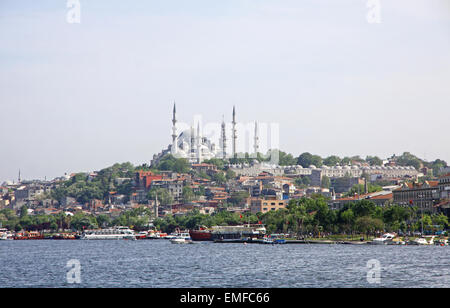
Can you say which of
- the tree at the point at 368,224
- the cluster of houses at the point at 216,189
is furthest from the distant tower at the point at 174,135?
the tree at the point at 368,224

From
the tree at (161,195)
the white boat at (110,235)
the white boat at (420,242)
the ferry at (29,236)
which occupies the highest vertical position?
the tree at (161,195)

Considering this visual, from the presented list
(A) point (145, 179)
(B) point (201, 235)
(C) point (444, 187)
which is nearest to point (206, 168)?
(A) point (145, 179)

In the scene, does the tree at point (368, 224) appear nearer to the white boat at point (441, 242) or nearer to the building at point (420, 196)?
the white boat at point (441, 242)

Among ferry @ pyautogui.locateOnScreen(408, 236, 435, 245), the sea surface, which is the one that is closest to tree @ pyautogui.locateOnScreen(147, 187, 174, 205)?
ferry @ pyautogui.locateOnScreen(408, 236, 435, 245)

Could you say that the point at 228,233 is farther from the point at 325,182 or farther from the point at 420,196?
the point at 325,182

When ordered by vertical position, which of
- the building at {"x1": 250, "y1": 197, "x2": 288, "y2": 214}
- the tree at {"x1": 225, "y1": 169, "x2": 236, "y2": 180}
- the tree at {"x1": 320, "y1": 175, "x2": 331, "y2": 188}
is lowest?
the building at {"x1": 250, "y1": 197, "x2": 288, "y2": 214}

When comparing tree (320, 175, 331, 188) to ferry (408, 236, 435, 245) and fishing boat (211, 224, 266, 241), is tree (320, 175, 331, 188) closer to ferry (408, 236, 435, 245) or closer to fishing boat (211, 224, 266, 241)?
fishing boat (211, 224, 266, 241)

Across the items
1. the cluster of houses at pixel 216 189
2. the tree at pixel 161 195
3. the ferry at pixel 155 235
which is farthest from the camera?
the tree at pixel 161 195
